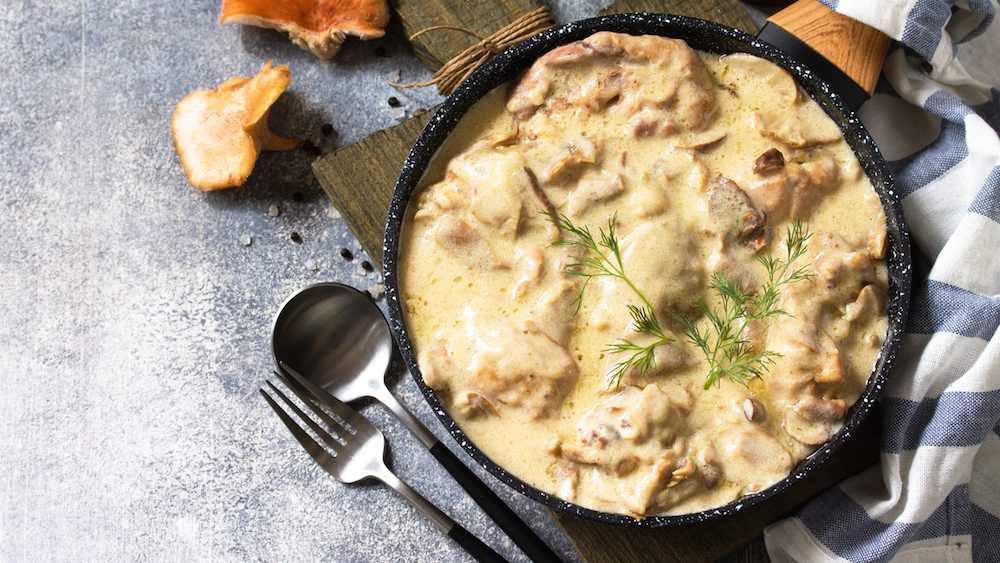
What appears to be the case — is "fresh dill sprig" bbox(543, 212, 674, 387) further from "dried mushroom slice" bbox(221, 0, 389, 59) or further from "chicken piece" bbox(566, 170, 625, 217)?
"dried mushroom slice" bbox(221, 0, 389, 59)

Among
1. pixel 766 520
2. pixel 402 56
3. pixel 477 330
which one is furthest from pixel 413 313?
pixel 766 520

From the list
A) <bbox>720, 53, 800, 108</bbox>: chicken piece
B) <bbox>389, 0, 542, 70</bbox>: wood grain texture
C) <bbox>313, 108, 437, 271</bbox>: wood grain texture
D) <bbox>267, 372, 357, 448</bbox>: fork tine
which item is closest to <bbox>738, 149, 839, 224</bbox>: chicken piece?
<bbox>720, 53, 800, 108</bbox>: chicken piece

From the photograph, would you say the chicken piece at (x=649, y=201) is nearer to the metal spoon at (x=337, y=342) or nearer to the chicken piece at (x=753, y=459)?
the chicken piece at (x=753, y=459)

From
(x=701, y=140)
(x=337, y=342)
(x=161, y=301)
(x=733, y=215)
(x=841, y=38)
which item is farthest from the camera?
(x=161, y=301)

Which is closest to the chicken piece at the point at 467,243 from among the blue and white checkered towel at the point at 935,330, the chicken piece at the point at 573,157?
the chicken piece at the point at 573,157

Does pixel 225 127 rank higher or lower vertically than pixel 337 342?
higher

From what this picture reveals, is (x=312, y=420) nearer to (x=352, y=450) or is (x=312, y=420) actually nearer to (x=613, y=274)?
(x=352, y=450)

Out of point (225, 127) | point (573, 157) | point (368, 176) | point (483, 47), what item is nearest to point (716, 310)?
point (573, 157)
